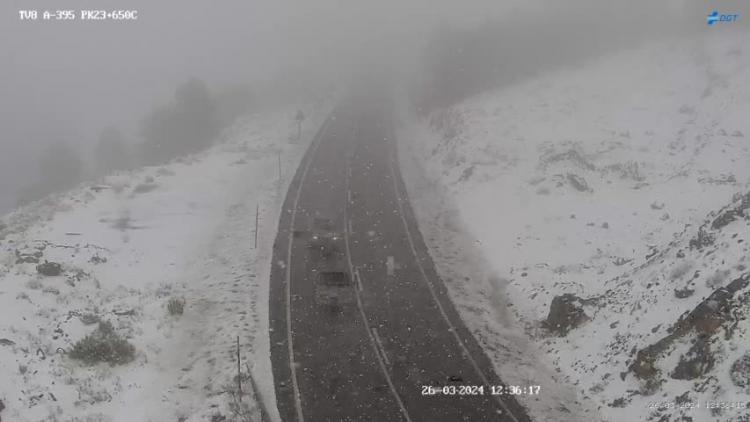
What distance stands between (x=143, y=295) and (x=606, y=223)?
59.2 ft

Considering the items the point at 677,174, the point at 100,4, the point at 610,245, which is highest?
the point at 100,4

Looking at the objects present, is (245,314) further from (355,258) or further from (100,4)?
(100,4)

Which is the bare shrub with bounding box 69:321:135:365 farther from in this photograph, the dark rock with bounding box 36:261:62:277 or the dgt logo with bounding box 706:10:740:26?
the dgt logo with bounding box 706:10:740:26

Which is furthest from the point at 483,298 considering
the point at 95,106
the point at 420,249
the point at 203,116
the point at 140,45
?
the point at 140,45

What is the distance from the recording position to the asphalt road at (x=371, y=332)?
15602 millimetres

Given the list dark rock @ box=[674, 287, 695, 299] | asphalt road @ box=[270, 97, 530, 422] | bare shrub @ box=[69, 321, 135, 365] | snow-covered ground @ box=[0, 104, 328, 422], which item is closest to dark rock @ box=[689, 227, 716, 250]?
dark rock @ box=[674, 287, 695, 299]

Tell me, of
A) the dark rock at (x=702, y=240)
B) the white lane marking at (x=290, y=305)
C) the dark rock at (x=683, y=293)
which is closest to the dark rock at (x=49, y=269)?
the white lane marking at (x=290, y=305)

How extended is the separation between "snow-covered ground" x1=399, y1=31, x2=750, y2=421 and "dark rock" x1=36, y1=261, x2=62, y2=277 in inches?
548

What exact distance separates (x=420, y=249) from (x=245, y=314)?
326 inches

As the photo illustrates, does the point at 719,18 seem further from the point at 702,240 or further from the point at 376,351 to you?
the point at 376,351

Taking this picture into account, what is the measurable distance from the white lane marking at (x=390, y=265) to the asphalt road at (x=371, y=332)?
4cm

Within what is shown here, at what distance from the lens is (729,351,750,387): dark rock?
42.0 ft

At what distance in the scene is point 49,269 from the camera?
19.9 m

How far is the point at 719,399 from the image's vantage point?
12.9m
